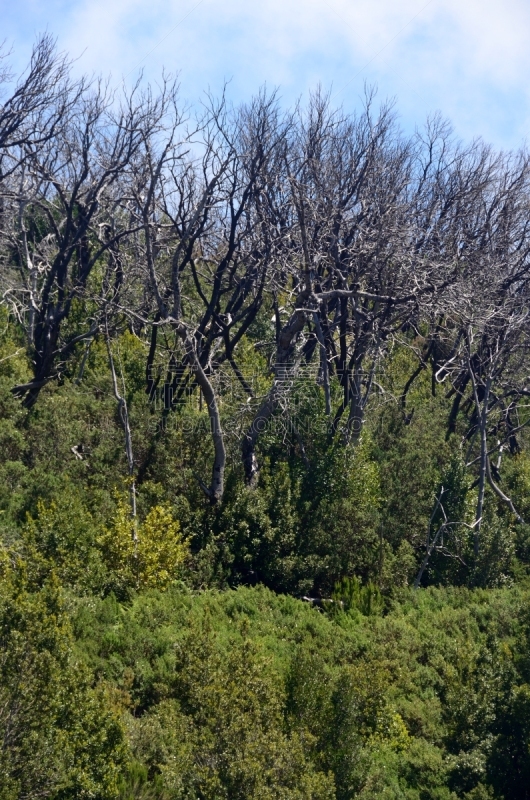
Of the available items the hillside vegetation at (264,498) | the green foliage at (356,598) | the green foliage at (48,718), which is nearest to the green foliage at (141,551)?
the hillside vegetation at (264,498)

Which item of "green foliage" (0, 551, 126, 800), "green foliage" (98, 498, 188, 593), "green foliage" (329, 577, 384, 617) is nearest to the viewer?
"green foliage" (0, 551, 126, 800)

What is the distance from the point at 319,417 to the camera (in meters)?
15.4

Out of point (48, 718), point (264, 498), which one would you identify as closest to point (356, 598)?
point (264, 498)

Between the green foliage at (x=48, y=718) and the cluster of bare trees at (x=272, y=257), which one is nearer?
the green foliage at (x=48, y=718)

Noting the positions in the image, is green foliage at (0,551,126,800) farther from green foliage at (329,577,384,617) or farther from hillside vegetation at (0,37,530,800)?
green foliage at (329,577,384,617)

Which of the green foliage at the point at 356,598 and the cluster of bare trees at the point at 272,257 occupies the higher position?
the cluster of bare trees at the point at 272,257

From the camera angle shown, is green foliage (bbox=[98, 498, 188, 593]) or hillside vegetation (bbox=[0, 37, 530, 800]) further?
green foliage (bbox=[98, 498, 188, 593])

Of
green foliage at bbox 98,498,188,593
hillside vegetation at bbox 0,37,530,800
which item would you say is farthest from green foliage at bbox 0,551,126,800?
green foliage at bbox 98,498,188,593

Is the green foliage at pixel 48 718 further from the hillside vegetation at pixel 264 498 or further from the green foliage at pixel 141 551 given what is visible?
the green foliage at pixel 141 551

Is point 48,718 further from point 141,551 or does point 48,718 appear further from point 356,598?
point 356,598

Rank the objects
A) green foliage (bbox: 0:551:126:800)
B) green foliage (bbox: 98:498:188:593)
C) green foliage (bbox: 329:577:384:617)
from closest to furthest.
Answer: green foliage (bbox: 0:551:126:800)
green foliage (bbox: 98:498:188:593)
green foliage (bbox: 329:577:384:617)

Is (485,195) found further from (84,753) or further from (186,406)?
(84,753)

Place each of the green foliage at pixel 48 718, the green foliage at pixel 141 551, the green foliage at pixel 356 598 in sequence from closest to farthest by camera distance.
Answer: the green foliage at pixel 48 718 < the green foliage at pixel 141 551 < the green foliage at pixel 356 598

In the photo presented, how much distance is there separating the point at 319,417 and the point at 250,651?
661 centimetres
